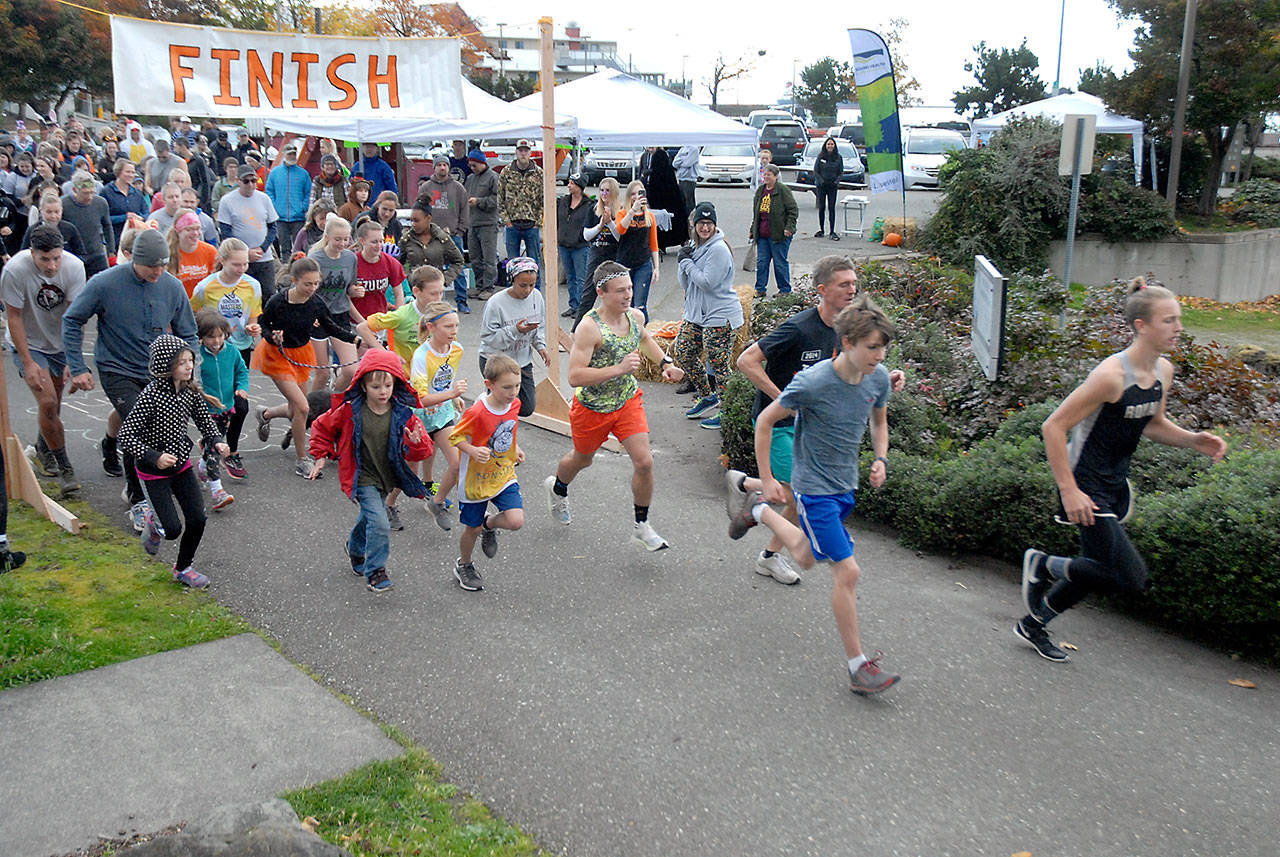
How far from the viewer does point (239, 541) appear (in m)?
6.79

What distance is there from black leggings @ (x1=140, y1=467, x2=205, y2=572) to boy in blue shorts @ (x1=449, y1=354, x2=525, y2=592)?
57.1 inches

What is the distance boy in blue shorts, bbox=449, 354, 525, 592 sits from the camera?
19.6 feet

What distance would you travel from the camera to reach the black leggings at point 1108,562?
4934 mm

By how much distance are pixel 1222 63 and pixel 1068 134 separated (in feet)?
47.6

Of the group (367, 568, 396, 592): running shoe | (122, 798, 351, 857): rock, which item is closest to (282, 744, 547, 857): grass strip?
(122, 798, 351, 857): rock

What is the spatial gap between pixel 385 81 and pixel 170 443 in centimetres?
427

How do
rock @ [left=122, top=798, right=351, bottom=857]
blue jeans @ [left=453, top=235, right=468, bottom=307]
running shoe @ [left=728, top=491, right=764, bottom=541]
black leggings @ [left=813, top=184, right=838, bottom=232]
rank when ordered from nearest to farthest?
rock @ [left=122, top=798, right=351, bottom=857]
running shoe @ [left=728, top=491, right=764, bottom=541]
blue jeans @ [left=453, top=235, right=468, bottom=307]
black leggings @ [left=813, top=184, right=838, bottom=232]

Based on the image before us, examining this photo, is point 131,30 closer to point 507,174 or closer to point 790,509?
point 790,509

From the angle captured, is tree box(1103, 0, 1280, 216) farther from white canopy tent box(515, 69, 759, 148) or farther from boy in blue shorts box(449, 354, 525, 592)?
boy in blue shorts box(449, 354, 525, 592)

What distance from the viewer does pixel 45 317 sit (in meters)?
7.35

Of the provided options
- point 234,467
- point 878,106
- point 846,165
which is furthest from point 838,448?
point 846,165

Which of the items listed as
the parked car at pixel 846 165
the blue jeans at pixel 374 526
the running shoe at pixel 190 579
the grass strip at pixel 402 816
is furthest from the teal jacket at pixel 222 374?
the parked car at pixel 846 165

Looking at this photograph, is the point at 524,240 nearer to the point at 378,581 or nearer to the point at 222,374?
the point at 222,374

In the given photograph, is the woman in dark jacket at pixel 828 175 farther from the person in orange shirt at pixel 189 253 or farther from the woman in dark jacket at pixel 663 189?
the person in orange shirt at pixel 189 253
